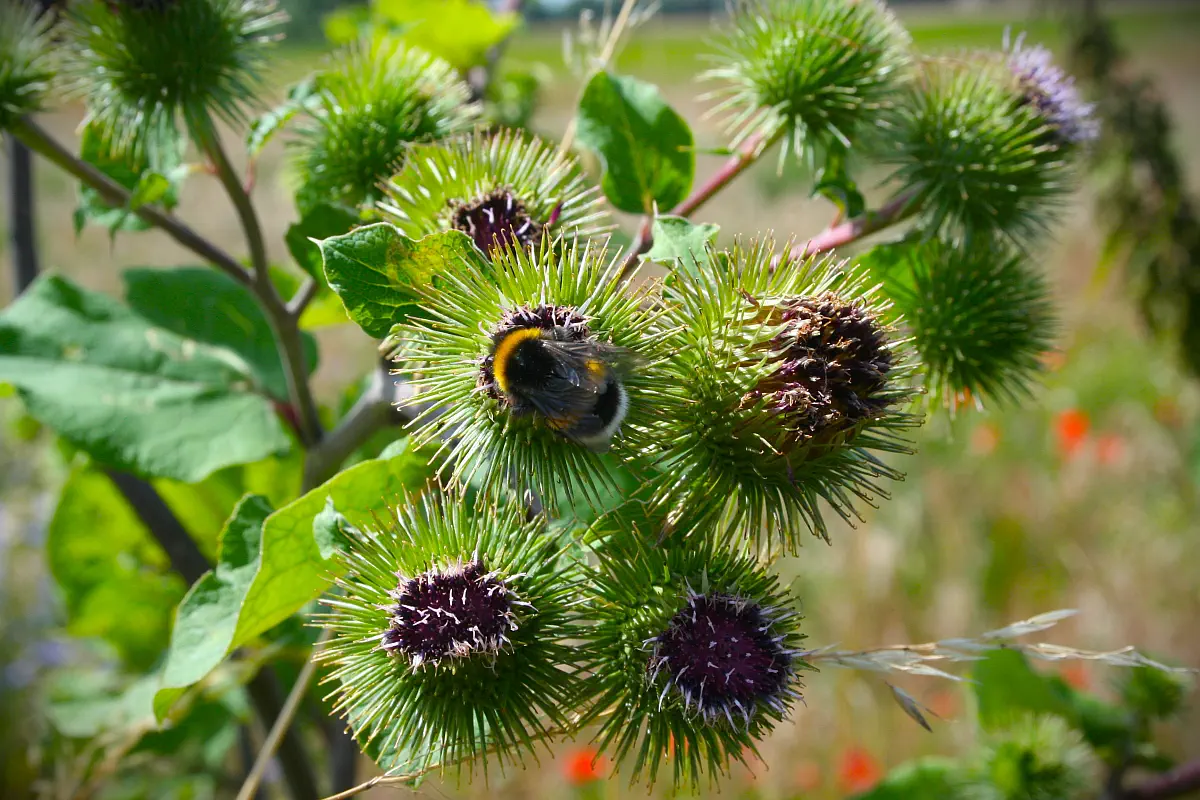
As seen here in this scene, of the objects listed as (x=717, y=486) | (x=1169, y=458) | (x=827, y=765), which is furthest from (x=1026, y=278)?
(x=1169, y=458)

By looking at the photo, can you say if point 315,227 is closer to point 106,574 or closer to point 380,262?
point 380,262

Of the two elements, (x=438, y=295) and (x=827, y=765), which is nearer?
(x=438, y=295)

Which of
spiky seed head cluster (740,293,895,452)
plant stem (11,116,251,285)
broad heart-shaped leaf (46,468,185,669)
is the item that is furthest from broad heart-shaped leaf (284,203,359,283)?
broad heart-shaped leaf (46,468,185,669)

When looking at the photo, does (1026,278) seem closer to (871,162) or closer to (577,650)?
(871,162)

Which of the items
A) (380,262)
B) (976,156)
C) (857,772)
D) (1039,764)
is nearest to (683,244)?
(380,262)

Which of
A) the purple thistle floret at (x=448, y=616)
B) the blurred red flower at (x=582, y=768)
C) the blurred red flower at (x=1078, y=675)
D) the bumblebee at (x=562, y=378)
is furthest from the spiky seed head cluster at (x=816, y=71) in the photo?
the blurred red flower at (x=1078, y=675)

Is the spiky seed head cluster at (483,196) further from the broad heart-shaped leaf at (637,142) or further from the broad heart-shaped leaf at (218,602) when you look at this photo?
the broad heart-shaped leaf at (218,602)
